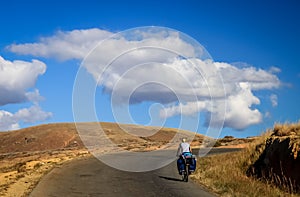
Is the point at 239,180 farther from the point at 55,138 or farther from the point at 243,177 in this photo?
the point at 55,138

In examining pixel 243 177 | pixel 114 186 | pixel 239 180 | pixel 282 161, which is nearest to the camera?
pixel 114 186

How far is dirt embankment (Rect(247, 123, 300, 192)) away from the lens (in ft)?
50.6

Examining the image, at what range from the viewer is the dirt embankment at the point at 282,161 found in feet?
50.6

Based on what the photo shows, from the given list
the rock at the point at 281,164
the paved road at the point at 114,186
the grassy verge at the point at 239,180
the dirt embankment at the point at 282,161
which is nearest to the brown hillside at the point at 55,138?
the grassy verge at the point at 239,180

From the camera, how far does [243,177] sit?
18.1m

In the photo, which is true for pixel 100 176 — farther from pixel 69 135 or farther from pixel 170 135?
pixel 170 135

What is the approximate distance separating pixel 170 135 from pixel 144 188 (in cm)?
10612

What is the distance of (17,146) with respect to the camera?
81.8 metres

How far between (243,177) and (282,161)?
2149 mm

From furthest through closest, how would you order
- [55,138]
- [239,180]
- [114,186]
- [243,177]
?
[55,138] < [243,177] < [239,180] < [114,186]

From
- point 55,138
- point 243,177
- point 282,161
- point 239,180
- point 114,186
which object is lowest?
point 114,186

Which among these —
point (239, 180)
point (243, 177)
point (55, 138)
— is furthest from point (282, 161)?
point (55, 138)

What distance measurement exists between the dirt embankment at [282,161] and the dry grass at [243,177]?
71 millimetres

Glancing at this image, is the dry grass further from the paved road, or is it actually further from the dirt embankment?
the paved road
